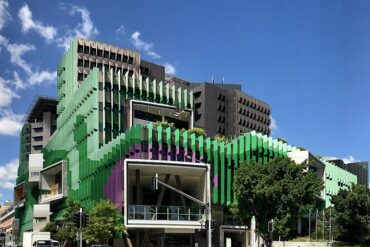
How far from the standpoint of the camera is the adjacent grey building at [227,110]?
530 feet

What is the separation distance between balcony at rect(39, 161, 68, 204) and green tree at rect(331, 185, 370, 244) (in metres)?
51.6

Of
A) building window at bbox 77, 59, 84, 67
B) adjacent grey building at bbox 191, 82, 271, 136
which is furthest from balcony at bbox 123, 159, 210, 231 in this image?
→ adjacent grey building at bbox 191, 82, 271, 136

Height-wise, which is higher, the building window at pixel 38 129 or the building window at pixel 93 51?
the building window at pixel 93 51

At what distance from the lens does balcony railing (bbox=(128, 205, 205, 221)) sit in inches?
2576

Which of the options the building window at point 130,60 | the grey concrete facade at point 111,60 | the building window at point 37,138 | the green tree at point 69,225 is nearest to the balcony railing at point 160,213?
the green tree at point 69,225

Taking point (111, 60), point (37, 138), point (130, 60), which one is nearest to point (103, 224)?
point (111, 60)

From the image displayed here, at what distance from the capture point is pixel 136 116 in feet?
301

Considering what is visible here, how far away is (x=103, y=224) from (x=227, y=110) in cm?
11296

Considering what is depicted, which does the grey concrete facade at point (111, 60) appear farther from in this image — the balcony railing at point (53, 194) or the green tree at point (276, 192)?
the green tree at point (276, 192)

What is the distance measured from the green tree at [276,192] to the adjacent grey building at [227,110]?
93.9m

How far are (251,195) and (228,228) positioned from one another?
1684cm

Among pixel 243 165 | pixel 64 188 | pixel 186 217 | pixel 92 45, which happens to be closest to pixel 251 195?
pixel 243 165

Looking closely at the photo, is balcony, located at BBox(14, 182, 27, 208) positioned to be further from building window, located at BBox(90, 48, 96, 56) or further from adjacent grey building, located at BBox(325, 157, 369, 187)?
adjacent grey building, located at BBox(325, 157, 369, 187)

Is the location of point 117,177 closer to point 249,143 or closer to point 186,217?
point 186,217
